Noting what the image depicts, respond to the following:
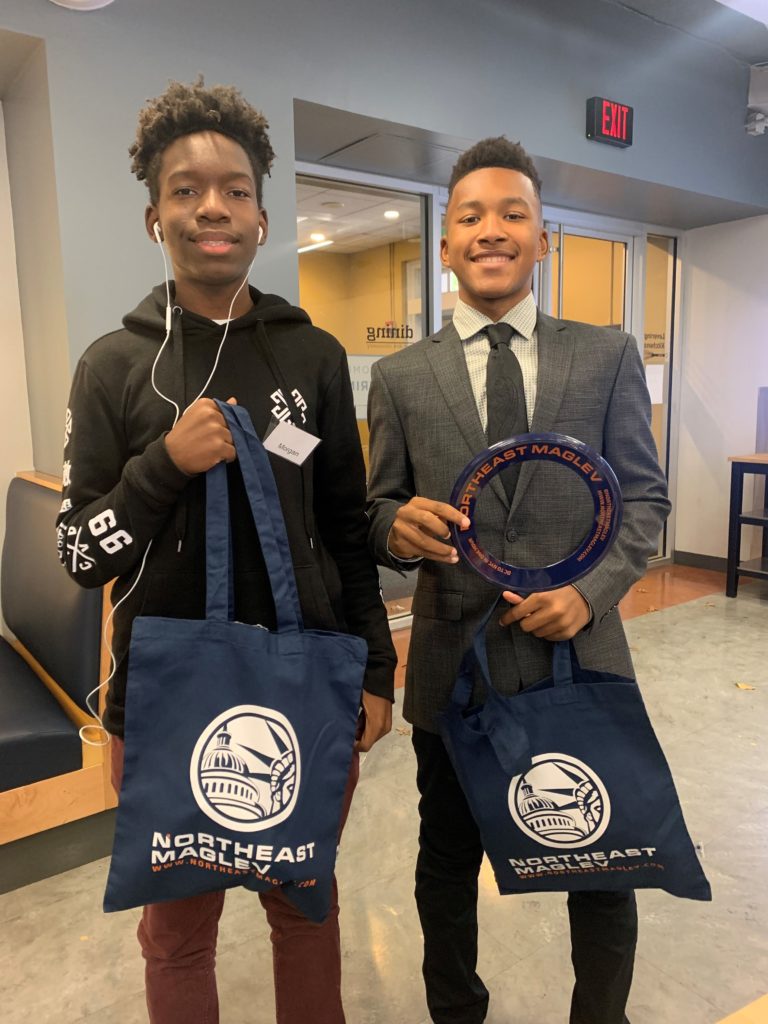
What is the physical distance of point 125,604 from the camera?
3.62 feet

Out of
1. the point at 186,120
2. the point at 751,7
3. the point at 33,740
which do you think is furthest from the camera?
the point at 751,7

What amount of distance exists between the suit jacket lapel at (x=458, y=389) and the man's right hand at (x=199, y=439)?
43 centimetres

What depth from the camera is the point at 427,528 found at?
111 centimetres

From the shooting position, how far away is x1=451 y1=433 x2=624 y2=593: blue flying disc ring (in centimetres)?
104

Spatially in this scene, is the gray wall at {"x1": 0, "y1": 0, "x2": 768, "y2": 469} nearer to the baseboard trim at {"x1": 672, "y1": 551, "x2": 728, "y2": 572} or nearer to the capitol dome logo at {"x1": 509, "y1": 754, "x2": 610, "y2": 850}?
the capitol dome logo at {"x1": 509, "y1": 754, "x2": 610, "y2": 850}

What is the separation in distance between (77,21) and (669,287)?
4.31 meters

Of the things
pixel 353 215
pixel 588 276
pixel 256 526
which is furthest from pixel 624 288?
pixel 256 526

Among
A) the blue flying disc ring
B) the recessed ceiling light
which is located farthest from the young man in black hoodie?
the recessed ceiling light

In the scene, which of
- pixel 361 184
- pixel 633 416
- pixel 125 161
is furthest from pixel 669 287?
pixel 633 416

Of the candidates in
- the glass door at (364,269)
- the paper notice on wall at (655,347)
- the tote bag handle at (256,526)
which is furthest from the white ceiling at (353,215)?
the tote bag handle at (256,526)

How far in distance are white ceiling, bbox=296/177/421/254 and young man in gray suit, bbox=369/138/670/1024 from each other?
100.0 inches

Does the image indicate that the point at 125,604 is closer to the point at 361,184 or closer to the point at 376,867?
the point at 376,867

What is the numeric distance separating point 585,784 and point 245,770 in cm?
51

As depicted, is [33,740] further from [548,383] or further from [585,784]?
[548,383]
